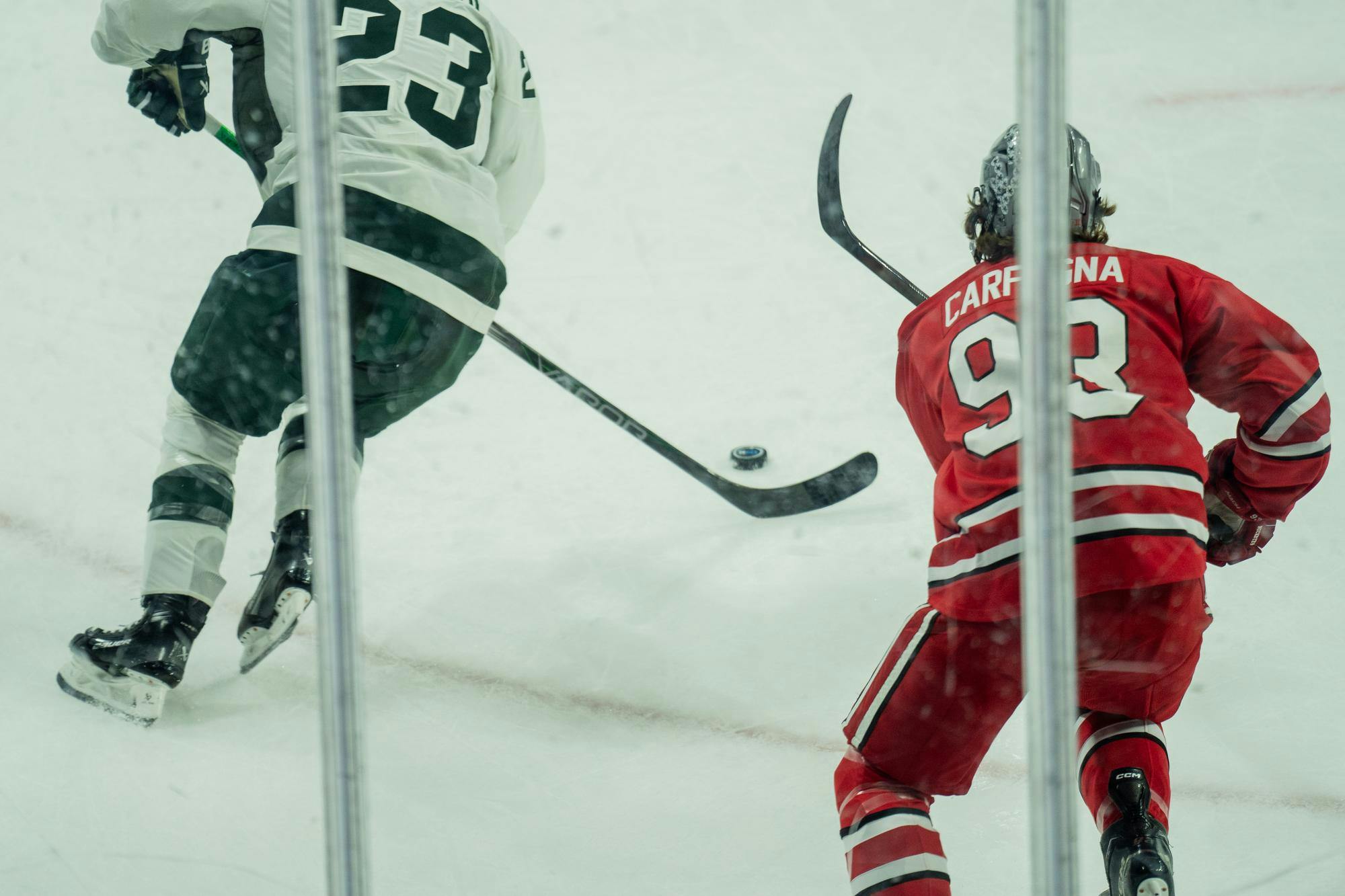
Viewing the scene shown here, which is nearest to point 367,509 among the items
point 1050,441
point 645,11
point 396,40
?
point 396,40

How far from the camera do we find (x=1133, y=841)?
1076 millimetres

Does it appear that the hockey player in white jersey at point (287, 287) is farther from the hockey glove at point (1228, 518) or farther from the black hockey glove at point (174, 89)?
the hockey glove at point (1228, 518)

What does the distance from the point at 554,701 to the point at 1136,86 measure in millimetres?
2554

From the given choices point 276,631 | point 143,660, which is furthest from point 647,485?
point 143,660

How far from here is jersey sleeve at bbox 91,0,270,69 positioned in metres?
1.59

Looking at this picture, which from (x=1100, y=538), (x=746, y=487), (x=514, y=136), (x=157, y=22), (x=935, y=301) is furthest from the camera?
(x=746, y=487)

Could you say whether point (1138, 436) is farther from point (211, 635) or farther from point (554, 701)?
point (211, 635)

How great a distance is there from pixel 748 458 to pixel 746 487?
13 centimetres

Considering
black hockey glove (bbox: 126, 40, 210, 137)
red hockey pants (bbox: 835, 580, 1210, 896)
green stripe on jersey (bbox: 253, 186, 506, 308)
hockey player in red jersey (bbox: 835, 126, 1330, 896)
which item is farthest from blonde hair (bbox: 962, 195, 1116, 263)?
black hockey glove (bbox: 126, 40, 210, 137)

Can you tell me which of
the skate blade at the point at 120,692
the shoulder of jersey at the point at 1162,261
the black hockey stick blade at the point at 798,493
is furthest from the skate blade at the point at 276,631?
the shoulder of jersey at the point at 1162,261

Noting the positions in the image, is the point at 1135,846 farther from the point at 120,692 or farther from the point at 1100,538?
the point at 120,692

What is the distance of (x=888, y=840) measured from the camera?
40.9 inches

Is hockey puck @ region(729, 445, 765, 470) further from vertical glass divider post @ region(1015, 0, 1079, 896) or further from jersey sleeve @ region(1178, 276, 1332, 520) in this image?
vertical glass divider post @ region(1015, 0, 1079, 896)

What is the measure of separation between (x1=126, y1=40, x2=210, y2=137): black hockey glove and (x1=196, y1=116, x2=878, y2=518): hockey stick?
59 cm
